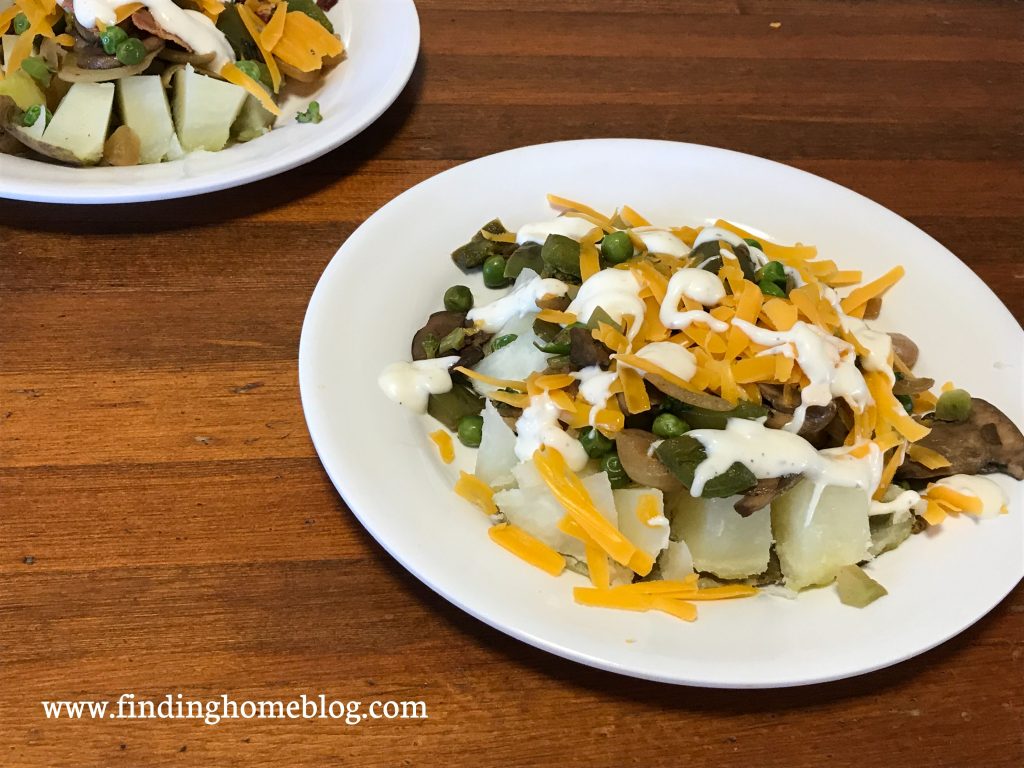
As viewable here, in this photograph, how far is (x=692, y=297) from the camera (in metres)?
1.56

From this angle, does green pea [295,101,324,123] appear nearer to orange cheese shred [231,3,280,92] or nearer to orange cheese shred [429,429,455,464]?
orange cheese shred [231,3,280,92]

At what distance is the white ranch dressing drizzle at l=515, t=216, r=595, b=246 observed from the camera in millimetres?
1856

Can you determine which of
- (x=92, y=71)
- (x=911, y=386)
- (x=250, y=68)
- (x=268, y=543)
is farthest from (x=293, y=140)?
(x=911, y=386)

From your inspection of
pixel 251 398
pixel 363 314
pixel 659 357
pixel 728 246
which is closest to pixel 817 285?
pixel 728 246

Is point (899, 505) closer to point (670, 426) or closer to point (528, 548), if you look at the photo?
point (670, 426)

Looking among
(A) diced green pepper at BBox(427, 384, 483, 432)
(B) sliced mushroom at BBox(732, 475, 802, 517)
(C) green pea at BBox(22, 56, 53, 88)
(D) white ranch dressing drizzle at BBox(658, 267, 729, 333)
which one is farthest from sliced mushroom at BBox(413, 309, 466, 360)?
(C) green pea at BBox(22, 56, 53, 88)

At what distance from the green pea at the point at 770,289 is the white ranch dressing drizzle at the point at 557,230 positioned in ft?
1.29

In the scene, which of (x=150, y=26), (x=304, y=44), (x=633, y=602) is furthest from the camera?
(x=304, y=44)

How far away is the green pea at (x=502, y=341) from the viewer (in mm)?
1697

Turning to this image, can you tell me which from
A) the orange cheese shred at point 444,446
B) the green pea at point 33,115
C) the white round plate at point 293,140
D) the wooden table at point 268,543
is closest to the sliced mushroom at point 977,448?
the wooden table at point 268,543

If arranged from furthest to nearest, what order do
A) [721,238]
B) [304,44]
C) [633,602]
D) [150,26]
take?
[304,44] → [150,26] → [721,238] → [633,602]

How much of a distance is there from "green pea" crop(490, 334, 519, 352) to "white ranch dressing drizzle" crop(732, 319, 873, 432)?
17.2 inches

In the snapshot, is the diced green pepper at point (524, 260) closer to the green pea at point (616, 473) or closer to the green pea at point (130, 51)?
the green pea at point (616, 473)

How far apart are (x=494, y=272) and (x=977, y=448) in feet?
3.34
